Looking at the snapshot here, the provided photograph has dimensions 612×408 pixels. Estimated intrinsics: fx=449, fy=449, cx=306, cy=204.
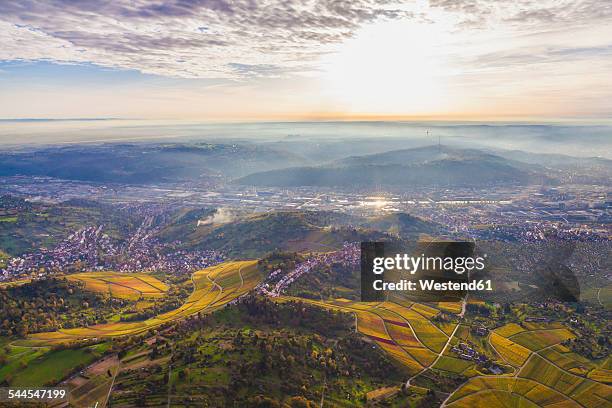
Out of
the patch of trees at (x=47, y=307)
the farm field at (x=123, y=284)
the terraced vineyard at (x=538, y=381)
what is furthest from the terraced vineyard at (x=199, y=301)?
the terraced vineyard at (x=538, y=381)

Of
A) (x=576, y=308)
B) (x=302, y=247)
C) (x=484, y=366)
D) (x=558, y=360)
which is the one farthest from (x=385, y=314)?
(x=302, y=247)

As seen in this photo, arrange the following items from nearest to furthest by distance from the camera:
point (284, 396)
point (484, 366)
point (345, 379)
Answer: point (284, 396) < point (345, 379) < point (484, 366)

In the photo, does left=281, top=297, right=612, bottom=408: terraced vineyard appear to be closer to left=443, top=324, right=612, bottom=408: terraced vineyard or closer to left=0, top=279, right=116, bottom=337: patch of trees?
left=443, top=324, right=612, bottom=408: terraced vineyard

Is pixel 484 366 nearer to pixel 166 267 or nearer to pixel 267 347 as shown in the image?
pixel 267 347

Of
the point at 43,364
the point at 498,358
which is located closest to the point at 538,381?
the point at 498,358

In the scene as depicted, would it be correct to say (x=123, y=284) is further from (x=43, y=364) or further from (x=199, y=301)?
(x=43, y=364)

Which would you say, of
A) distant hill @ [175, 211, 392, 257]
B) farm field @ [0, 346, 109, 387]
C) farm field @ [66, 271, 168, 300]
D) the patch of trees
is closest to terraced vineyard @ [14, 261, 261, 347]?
the patch of trees

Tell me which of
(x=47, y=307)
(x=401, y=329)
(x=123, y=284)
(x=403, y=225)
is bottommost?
(x=123, y=284)
